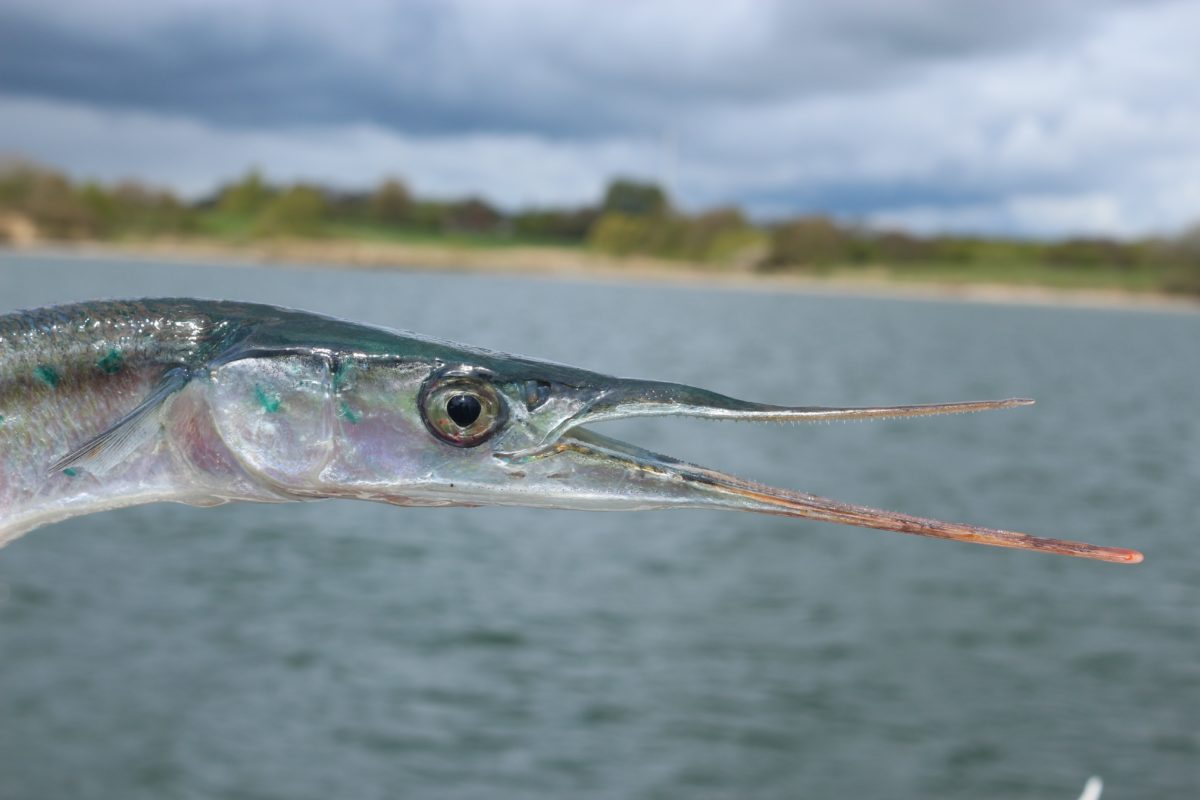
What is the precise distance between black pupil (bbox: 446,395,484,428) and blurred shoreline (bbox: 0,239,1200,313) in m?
114

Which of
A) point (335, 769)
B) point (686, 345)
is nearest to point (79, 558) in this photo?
point (335, 769)

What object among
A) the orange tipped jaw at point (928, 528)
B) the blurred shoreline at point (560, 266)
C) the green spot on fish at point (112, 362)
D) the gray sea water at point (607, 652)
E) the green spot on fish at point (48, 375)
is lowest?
the gray sea water at point (607, 652)

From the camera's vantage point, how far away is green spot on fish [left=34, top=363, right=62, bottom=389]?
2.09 metres

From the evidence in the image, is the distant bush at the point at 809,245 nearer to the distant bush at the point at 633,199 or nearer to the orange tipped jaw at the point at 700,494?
the distant bush at the point at 633,199

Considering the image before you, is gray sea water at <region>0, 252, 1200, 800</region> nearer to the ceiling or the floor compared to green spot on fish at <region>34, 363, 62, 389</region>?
nearer to the floor

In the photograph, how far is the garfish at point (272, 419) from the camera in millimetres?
2033

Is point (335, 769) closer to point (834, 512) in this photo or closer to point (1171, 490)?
point (834, 512)

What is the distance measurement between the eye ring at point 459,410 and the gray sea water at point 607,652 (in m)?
10.4

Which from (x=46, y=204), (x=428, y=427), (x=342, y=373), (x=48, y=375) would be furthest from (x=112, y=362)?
(x=46, y=204)

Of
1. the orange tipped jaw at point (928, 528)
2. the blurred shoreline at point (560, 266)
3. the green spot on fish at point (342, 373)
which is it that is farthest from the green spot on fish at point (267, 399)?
the blurred shoreline at point (560, 266)

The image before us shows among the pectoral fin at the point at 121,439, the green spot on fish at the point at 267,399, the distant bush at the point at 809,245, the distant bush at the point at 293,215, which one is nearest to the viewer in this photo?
the pectoral fin at the point at 121,439

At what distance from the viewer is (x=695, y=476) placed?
194 centimetres

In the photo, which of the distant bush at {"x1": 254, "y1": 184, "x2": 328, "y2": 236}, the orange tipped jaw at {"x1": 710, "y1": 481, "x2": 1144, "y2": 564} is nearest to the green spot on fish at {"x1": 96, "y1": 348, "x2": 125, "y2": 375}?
the orange tipped jaw at {"x1": 710, "y1": 481, "x2": 1144, "y2": 564}

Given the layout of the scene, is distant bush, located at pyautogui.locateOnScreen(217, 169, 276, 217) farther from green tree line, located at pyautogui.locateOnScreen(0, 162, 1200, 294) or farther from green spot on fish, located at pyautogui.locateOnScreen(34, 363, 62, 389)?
green spot on fish, located at pyautogui.locateOnScreen(34, 363, 62, 389)
